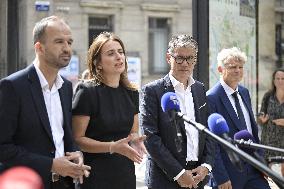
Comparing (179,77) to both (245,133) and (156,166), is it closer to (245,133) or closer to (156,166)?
(156,166)

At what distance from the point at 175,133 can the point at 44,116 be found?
125 cm

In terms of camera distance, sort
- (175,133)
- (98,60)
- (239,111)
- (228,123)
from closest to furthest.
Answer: (98,60) → (175,133) → (228,123) → (239,111)

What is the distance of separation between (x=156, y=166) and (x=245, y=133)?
45.0 inches

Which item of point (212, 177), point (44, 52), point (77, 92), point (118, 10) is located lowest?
point (212, 177)

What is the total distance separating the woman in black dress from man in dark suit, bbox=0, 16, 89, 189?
282mm

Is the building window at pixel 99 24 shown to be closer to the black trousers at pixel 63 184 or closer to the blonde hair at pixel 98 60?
the blonde hair at pixel 98 60

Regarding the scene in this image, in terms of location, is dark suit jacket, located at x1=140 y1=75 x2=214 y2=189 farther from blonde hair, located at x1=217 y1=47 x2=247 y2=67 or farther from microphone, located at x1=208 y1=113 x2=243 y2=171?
microphone, located at x1=208 y1=113 x2=243 y2=171

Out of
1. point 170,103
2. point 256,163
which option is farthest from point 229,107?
point 256,163

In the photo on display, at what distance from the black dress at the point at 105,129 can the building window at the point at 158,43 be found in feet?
70.4

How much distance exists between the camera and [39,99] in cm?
368

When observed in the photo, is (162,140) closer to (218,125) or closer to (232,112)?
(232,112)

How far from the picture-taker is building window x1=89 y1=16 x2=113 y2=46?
81.7ft

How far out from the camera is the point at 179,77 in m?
4.72

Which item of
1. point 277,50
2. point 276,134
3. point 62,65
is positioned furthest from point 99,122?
point 277,50
